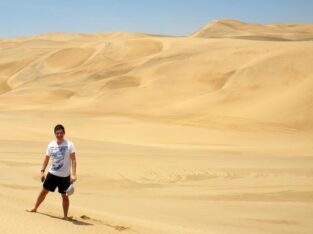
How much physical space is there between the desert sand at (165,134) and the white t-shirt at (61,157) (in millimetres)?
636

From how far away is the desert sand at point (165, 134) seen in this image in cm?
959

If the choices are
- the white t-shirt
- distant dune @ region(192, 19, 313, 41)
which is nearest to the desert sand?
the white t-shirt

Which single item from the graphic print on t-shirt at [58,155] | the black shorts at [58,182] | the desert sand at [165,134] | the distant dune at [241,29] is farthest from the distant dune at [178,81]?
the distant dune at [241,29]

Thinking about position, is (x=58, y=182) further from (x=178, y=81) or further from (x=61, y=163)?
(x=178, y=81)

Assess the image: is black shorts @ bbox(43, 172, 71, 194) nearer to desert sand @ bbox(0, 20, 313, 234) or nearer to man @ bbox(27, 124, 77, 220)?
man @ bbox(27, 124, 77, 220)

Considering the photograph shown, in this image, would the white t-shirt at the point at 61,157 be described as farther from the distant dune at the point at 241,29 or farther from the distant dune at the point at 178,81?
the distant dune at the point at 241,29

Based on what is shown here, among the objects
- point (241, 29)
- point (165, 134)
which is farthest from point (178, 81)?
point (241, 29)

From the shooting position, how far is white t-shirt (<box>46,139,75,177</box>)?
25.3ft

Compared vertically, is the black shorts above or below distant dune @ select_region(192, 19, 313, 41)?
below

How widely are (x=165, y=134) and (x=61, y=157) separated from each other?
1737 cm

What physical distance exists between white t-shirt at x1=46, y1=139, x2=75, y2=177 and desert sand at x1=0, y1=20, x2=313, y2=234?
64 cm

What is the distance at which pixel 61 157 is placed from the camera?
25.3 feet

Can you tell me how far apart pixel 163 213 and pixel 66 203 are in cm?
245

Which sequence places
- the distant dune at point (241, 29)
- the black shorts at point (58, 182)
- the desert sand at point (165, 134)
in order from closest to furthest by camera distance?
the black shorts at point (58, 182) → the desert sand at point (165, 134) → the distant dune at point (241, 29)
